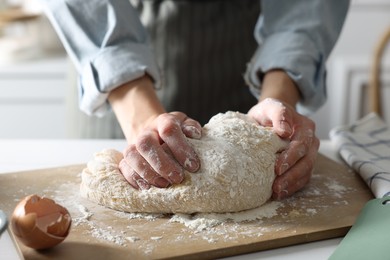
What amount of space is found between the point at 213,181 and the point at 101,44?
1.27ft

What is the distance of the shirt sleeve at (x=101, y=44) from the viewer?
107 centimetres

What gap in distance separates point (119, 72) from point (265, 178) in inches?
12.3

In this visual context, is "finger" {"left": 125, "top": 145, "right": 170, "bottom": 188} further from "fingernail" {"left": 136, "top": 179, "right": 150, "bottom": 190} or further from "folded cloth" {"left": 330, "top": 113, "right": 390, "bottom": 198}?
"folded cloth" {"left": 330, "top": 113, "right": 390, "bottom": 198}

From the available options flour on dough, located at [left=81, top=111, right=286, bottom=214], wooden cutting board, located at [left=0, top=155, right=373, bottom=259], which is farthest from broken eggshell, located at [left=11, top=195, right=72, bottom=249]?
flour on dough, located at [left=81, top=111, right=286, bottom=214]

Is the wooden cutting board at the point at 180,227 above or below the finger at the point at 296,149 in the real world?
below

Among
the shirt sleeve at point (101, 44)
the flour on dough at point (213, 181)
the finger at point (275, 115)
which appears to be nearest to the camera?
the flour on dough at point (213, 181)

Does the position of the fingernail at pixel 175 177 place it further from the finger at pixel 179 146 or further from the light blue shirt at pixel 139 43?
the light blue shirt at pixel 139 43

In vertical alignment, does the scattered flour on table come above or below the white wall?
above

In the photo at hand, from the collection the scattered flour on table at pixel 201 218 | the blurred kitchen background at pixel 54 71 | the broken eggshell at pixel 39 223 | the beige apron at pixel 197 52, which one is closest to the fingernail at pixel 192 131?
the scattered flour on table at pixel 201 218

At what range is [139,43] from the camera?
1.13m

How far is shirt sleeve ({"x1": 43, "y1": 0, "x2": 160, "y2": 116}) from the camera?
107 centimetres

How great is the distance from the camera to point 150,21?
1426mm

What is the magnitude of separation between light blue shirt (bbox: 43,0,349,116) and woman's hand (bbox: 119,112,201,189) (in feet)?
0.67

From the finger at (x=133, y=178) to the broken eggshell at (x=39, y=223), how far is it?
15 centimetres
